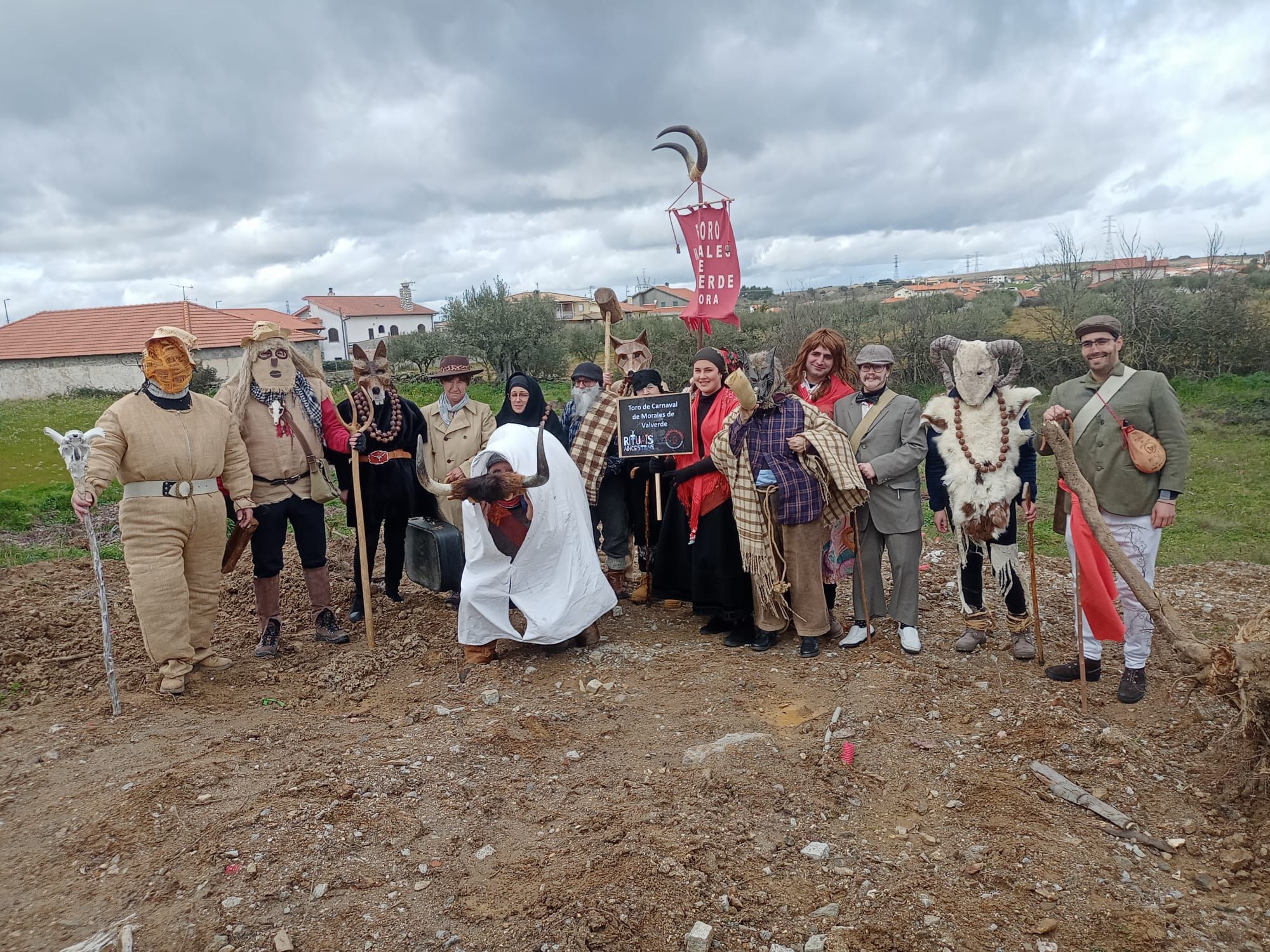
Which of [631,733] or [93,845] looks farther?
[631,733]

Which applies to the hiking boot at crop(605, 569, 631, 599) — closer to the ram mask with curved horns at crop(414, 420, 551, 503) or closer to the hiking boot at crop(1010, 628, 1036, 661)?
the ram mask with curved horns at crop(414, 420, 551, 503)

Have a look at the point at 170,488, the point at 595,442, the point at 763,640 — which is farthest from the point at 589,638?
the point at 170,488

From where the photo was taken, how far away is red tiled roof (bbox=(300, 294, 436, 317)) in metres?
63.8

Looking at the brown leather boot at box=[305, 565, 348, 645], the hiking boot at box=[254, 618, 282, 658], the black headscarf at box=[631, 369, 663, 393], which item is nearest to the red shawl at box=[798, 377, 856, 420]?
the black headscarf at box=[631, 369, 663, 393]

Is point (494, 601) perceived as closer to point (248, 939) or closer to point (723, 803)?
point (723, 803)

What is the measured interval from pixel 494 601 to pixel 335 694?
3.57ft

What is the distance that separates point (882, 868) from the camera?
295 centimetres

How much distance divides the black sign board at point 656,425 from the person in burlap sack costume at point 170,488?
2.45 metres

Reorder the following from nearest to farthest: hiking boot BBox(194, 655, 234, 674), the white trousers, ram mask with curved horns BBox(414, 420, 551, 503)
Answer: the white trousers < ram mask with curved horns BBox(414, 420, 551, 503) < hiking boot BBox(194, 655, 234, 674)

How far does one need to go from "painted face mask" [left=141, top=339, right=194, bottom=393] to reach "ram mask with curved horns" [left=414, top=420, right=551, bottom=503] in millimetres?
1481

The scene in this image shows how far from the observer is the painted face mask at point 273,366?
5.21 meters

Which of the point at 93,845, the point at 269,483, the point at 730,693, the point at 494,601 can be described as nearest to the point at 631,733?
the point at 730,693

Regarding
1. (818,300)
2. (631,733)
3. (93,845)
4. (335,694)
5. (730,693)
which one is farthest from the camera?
(818,300)

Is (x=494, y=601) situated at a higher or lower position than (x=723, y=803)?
higher
